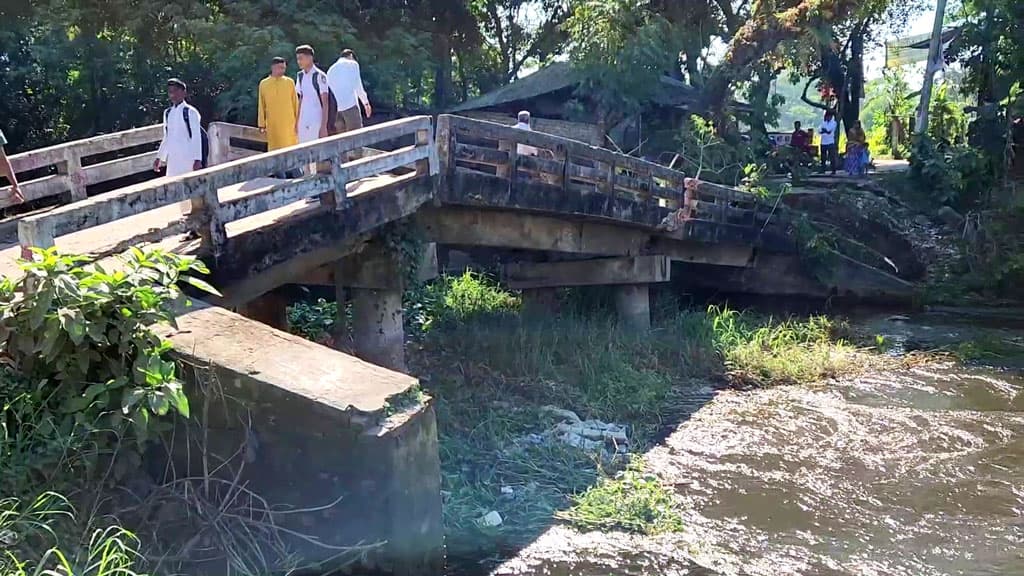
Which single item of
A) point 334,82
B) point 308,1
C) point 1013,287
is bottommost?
point 1013,287

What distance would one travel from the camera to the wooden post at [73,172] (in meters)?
9.01

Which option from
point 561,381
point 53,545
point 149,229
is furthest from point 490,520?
point 561,381

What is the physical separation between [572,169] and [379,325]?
10.5 ft

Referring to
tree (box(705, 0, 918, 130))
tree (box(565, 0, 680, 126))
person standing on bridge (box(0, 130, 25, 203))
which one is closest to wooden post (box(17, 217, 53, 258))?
person standing on bridge (box(0, 130, 25, 203))

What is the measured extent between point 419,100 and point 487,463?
60.2 feet

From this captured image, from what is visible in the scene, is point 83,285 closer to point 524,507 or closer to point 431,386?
point 524,507

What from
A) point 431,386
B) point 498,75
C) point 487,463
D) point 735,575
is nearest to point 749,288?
point 431,386

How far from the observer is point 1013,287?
16281 mm

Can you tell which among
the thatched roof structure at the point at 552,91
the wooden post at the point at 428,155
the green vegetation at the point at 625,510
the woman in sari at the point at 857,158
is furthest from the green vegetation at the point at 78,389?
the woman in sari at the point at 857,158

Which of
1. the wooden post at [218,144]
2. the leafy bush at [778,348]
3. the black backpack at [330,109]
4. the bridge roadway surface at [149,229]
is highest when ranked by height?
the black backpack at [330,109]

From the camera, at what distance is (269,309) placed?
9.48m

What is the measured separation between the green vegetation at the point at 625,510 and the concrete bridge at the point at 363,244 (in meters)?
1.53

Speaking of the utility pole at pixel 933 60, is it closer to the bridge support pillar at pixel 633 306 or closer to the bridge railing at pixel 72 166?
the bridge support pillar at pixel 633 306

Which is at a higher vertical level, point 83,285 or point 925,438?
point 83,285
